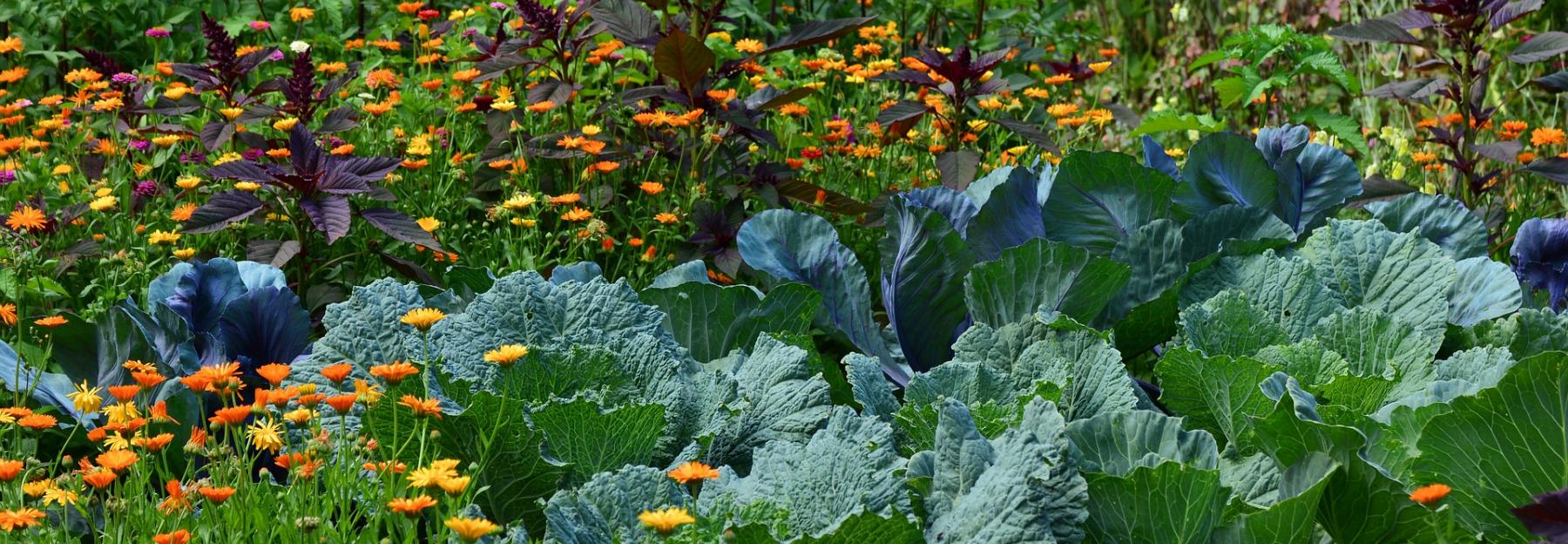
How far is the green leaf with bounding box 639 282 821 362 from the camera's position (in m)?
1.80

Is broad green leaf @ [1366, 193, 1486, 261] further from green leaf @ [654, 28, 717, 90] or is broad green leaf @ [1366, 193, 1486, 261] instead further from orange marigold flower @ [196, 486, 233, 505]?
orange marigold flower @ [196, 486, 233, 505]

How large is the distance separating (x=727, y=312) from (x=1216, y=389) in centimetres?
65

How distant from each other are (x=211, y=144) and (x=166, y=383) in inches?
44.6

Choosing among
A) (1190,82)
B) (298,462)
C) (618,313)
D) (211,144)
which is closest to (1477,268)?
(618,313)

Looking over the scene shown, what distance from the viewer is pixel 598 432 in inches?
56.4

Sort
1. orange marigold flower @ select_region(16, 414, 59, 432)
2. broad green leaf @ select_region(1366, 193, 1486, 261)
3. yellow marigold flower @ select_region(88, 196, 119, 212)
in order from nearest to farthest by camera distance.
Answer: orange marigold flower @ select_region(16, 414, 59, 432)
broad green leaf @ select_region(1366, 193, 1486, 261)
yellow marigold flower @ select_region(88, 196, 119, 212)

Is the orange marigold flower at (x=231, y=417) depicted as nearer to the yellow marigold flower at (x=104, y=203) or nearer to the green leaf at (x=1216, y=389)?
the green leaf at (x=1216, y=389)

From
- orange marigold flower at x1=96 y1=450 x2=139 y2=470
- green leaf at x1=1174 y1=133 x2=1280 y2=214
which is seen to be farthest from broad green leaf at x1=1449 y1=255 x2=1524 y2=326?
orange marigold flower at x1=96 y1=450 x2=139 y2=470

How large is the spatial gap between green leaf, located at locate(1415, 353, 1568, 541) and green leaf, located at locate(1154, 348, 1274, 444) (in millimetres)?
189

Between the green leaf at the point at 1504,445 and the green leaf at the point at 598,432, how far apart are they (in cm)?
77

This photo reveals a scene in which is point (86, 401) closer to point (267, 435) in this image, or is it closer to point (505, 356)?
point (267, 435)

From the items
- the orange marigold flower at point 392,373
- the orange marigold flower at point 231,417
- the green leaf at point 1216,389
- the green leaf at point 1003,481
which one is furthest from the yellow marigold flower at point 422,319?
the green leaf at point 1216,389

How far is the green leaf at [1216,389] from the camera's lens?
145 cm

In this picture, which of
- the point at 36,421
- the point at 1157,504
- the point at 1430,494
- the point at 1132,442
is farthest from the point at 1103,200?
the point at 36,421
